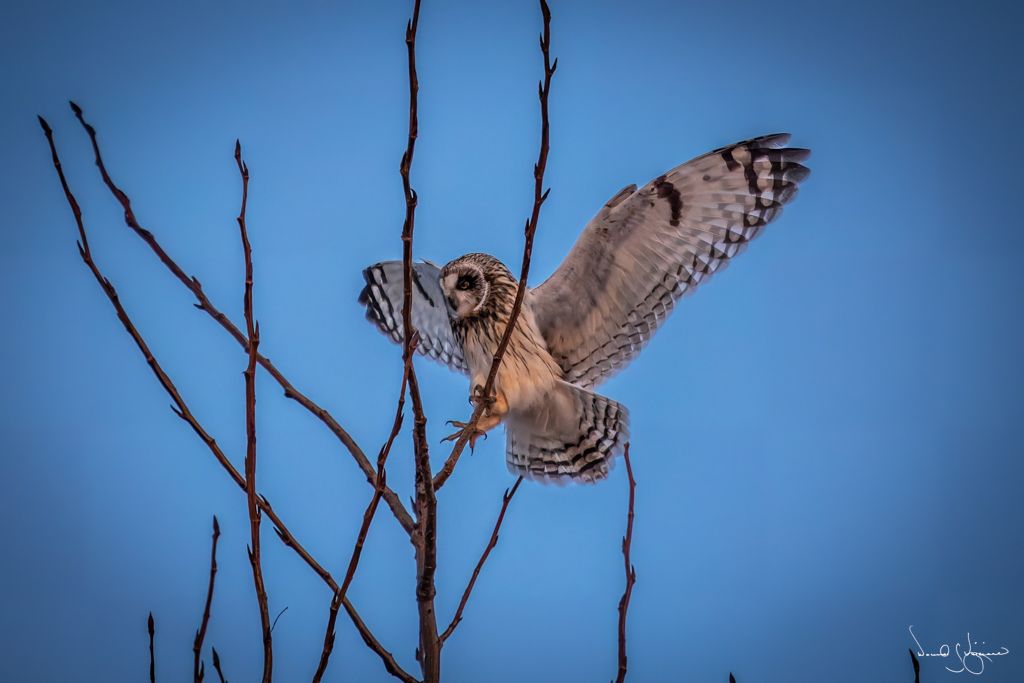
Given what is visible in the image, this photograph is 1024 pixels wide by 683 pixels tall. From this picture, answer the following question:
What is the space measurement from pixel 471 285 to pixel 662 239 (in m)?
0.66

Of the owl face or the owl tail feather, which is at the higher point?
the owl face

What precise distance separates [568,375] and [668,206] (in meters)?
0.73

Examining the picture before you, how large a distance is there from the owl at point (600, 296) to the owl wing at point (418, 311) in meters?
0.26

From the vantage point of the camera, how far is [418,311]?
11.3 feet

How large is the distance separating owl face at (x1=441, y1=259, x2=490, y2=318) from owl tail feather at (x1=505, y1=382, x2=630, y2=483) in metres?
0.40

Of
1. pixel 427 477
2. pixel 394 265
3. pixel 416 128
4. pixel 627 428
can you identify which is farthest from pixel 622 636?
pixel 394 265

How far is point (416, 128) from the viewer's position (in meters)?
1.12

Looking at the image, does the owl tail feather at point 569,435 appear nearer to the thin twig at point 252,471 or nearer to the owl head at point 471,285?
the owl head at point 471,285

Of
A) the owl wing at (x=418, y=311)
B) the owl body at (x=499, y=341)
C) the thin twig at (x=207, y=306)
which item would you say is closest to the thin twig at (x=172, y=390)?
the thin twig at (x=207, y=306)

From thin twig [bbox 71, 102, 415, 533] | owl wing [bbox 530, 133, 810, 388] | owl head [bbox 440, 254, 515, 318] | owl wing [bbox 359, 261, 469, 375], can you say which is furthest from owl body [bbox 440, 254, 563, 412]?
thin twig [bbox 71, 102, 415, 533]

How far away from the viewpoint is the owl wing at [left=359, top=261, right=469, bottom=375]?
11.1 ft

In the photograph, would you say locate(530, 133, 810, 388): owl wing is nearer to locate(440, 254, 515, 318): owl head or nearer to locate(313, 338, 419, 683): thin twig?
locate(440, 254, 515, 318): owl head

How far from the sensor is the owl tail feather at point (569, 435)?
2.86m

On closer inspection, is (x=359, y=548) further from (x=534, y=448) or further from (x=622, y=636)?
(x=534, y=448)
